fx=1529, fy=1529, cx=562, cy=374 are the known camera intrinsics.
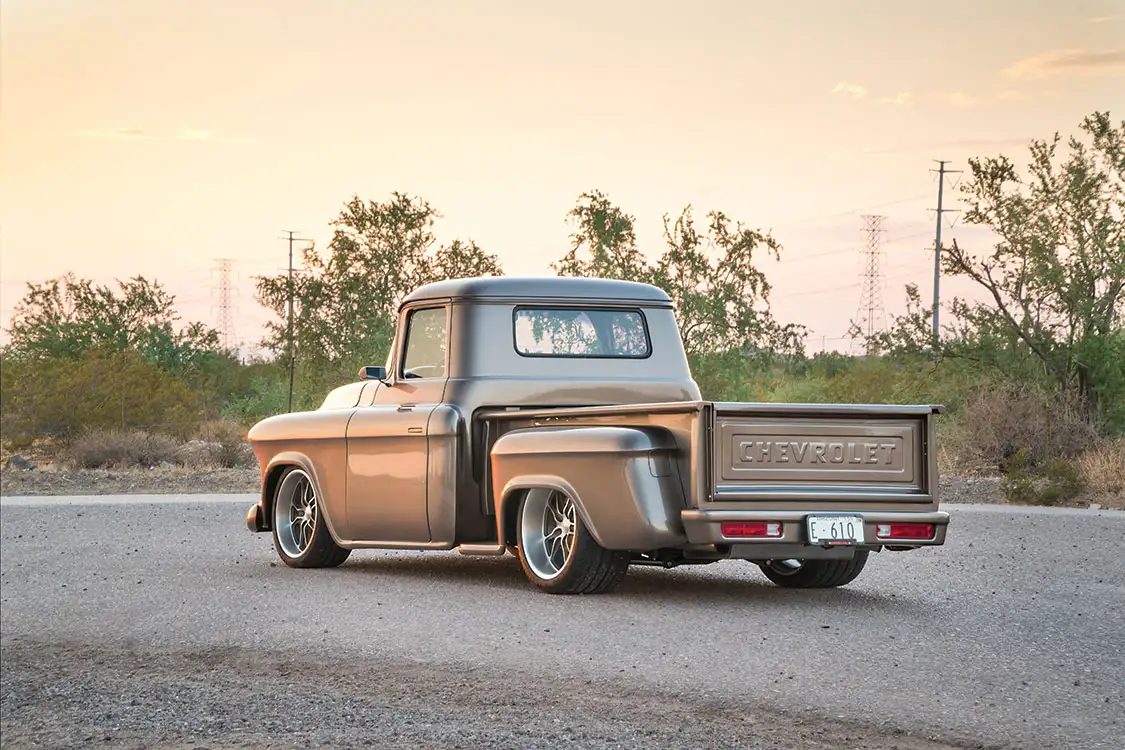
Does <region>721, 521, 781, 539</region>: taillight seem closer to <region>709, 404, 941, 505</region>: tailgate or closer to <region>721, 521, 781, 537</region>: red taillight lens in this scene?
<region>721, 521, 781, 537</region>: red taillight lens

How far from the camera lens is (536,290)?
11.5m

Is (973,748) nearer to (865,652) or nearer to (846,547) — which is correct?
(865,652)

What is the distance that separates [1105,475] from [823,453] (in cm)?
1306

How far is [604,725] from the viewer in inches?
→ 258

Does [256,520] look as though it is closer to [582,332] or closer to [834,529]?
[582,332]

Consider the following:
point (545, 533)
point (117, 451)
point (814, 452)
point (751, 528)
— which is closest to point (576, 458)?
point (545, 533)

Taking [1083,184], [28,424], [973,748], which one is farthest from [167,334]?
[973,748]

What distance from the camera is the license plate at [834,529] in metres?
9.41

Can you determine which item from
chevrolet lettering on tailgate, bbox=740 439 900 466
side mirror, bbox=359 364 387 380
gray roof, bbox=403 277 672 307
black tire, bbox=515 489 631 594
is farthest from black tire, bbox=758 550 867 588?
side mirror, bbox=359 364 387 380

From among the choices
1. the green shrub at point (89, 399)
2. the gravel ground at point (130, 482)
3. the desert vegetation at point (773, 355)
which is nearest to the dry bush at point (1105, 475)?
the desert vegetation at point (773, 355)

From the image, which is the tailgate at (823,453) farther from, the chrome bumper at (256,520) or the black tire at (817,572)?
the chrome bumper at (256,520)

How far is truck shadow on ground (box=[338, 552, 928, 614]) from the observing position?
33.5 ft

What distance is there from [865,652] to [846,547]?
1.56 m

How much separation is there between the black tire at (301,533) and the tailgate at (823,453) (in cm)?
406
